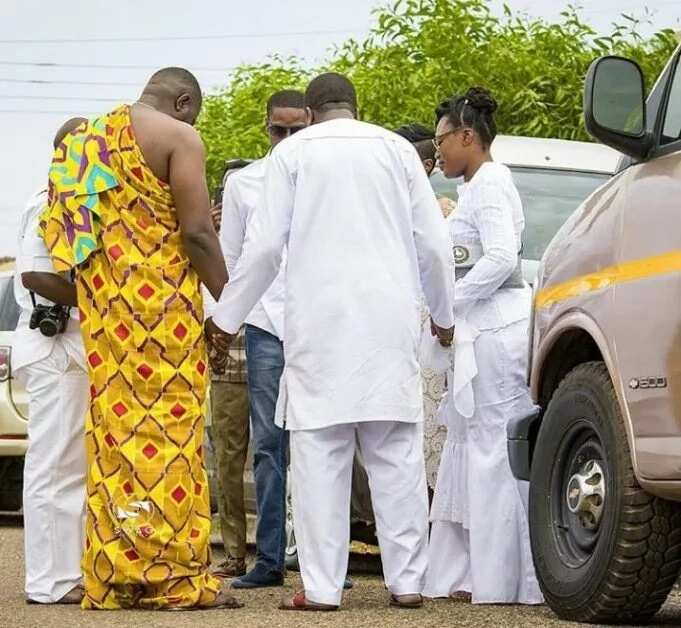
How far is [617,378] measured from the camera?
681cm

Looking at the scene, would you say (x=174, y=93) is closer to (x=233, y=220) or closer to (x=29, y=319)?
(x=29, y=319)

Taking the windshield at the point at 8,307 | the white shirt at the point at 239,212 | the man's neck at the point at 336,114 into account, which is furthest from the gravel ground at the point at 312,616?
the windshield at the point at 8,307

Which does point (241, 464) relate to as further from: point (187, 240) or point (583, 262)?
point (583, 262)

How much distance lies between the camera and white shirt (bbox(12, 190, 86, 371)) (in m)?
8.27

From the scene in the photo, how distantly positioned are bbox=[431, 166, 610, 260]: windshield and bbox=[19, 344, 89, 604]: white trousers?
9.80ft

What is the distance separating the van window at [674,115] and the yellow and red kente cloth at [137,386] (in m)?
1.92

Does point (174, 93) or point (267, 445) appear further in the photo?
point (267, 445)

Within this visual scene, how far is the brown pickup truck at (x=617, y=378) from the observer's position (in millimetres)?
6516

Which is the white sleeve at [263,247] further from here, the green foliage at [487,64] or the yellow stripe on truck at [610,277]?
the green foliage at [487,64]

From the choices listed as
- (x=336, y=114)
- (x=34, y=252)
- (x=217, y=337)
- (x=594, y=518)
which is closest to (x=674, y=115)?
(x=594, y=518)

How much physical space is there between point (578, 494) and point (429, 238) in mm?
1211

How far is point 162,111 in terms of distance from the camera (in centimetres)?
806

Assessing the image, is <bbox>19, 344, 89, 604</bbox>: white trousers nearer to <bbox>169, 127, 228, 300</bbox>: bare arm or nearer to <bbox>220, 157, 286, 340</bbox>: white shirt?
<bbox>169, 127, 228, 300</bbox>: bare arm

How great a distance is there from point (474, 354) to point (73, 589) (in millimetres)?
1855
